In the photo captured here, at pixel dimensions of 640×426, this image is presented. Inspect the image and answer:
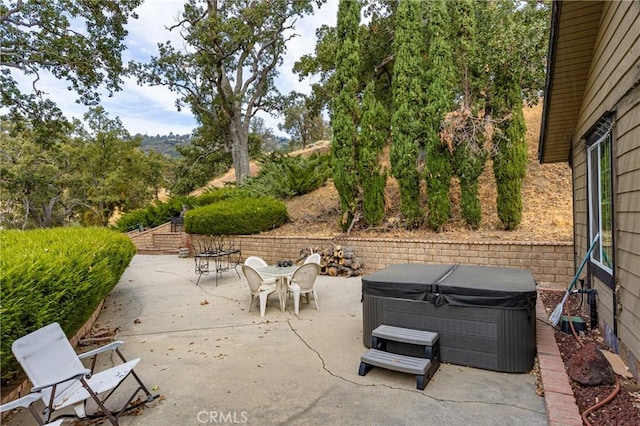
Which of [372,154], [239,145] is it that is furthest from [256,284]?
[239,145]

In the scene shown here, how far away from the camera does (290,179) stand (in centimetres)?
1316

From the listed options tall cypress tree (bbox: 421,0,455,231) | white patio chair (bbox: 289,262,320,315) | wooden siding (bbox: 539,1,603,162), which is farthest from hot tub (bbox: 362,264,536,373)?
tall cypress tree (bbox: 421,0,455,231)

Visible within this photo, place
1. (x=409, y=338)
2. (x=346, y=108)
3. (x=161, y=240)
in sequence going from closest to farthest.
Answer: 1. (x=409, y=338)
2. (x=346, y=108)
3. (x=161, y=240)

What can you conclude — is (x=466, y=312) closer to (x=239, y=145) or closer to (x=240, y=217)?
(x=240, y=217)

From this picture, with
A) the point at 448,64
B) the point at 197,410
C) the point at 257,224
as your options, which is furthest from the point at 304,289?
the point at 448,64

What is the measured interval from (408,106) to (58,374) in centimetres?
801

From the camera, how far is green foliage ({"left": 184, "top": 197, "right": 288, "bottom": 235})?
10.6 metres

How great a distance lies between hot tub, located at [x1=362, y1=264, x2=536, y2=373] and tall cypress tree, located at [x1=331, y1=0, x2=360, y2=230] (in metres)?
5.20

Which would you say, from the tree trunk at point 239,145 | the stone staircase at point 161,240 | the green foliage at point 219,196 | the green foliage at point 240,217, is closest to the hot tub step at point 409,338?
the green foliage at point 240,217

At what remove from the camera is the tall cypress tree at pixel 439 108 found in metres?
7.98

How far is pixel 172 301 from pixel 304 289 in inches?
102

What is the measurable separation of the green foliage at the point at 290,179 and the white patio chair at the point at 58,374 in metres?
10.6

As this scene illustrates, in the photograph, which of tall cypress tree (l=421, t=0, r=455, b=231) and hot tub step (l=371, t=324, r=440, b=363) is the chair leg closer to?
hot tub step (l=371, t=324, r=440, b=363)

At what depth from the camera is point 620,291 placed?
3.06m
